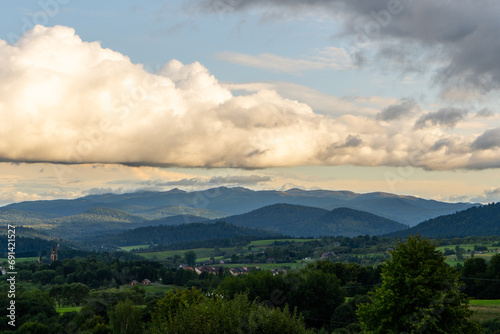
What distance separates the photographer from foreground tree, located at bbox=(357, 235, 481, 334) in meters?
34.8

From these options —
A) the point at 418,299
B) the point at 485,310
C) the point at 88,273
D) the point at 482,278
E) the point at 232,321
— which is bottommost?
the point at 88,273

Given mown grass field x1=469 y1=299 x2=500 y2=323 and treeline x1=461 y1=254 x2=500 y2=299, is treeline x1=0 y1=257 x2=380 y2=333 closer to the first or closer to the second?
mown grass field x1=469 y1=299 x2=500 y2=323

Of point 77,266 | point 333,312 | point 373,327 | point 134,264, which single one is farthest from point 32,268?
point 373,327

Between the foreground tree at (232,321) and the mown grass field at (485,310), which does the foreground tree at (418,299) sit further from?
the mown grass field at (485,310)

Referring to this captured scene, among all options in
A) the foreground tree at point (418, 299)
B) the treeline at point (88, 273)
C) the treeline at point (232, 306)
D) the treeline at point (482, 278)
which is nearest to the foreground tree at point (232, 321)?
the treeline at point (232, 306)

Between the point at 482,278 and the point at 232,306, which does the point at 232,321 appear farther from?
the point at 482,278

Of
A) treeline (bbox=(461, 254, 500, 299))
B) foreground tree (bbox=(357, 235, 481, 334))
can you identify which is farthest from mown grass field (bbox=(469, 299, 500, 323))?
foreground tree (bbox=(357, 235, 481, 334))

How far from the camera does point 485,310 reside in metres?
63.3

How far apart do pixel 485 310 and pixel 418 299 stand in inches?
1331

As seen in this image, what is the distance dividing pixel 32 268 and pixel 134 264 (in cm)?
3632

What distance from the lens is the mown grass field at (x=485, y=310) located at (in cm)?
5723

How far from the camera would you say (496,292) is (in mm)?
88438

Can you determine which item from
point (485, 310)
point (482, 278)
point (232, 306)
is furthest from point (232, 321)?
point (482, 278)

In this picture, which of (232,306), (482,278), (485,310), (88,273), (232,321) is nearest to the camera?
(232,321)
